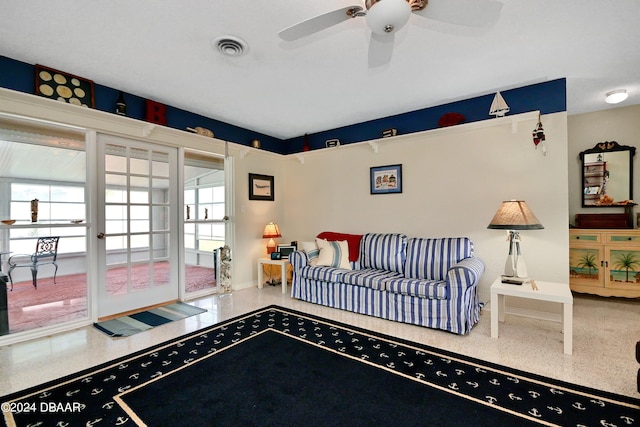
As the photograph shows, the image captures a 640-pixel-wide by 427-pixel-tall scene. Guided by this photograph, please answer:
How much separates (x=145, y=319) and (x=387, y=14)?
140 inches

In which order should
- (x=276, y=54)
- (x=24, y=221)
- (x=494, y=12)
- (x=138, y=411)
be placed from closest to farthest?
(x=138, y=411) → (x=494, y=12) → (x=276, y=54) → (x=24, y=221)

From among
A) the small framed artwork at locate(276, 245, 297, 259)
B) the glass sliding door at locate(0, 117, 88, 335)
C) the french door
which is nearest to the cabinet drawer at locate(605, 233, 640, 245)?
the small framed artwork at locate(276, 245, 297, 259)

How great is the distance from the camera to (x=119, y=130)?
327cm

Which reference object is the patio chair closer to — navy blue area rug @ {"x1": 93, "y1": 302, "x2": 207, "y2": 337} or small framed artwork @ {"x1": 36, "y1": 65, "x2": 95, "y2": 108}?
navy blue area rug @ {"x1": 93, "y1": 302, "x2": 207, "y2": 337}

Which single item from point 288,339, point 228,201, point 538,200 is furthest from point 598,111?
point 228,201

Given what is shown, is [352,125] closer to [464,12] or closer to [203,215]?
[464,12]

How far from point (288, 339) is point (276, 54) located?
2.54 metres

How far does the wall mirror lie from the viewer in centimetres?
373

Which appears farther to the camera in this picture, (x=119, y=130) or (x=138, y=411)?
(x=119, y=130)

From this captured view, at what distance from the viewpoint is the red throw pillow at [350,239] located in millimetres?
3912

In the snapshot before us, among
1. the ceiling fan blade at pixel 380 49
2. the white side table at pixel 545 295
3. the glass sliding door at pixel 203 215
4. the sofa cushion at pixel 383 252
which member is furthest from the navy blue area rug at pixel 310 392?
the ceiling fan blade at pixel 380 49

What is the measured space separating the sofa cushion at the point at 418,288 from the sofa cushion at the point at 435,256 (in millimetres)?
365

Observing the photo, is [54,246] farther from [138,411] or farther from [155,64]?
[138,411]

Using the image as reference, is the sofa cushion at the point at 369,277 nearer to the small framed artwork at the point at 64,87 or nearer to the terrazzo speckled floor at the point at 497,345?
the terrazzo speckled floor at the point at 497,345
